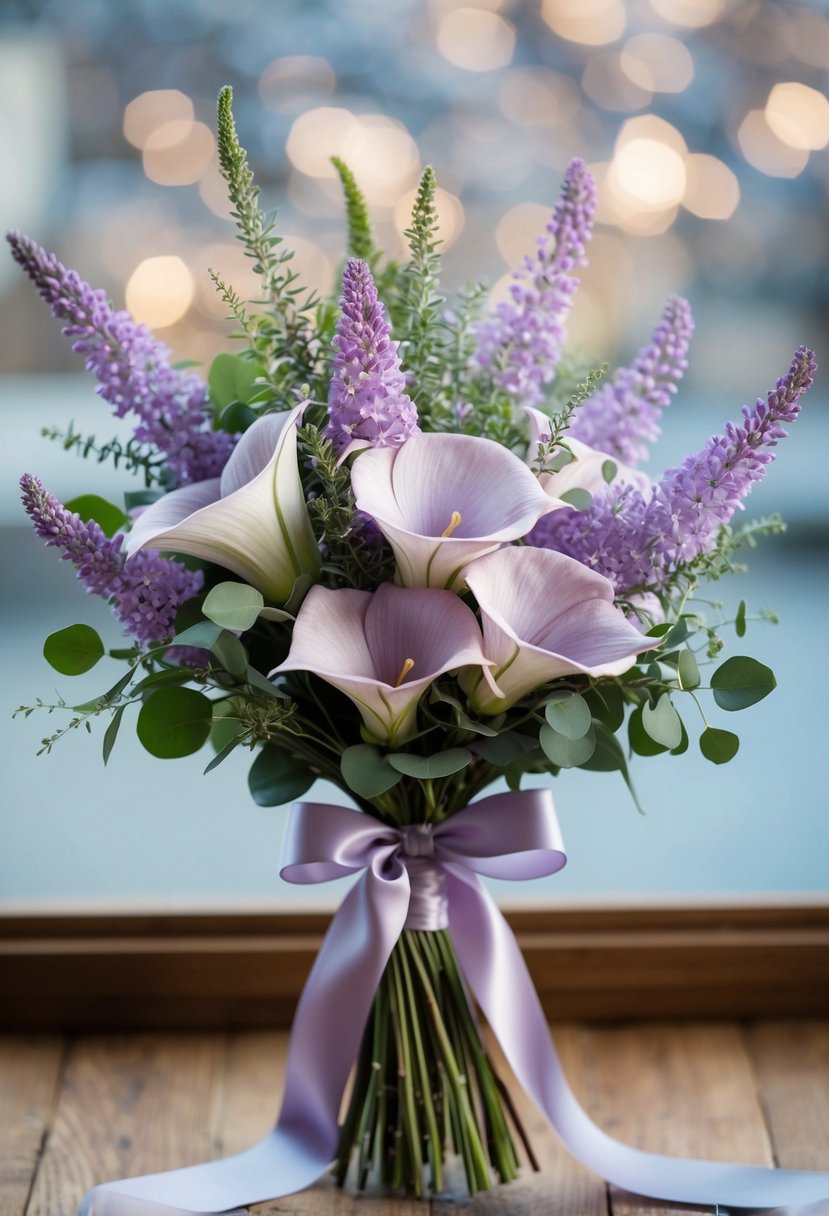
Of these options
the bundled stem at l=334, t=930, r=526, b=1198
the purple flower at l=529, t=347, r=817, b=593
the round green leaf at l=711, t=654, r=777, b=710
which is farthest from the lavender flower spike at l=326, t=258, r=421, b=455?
the bundled stem at l=334, t=930, r=526, b=1198

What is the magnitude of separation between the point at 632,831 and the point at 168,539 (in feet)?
2.29

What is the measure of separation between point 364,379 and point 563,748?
20 cm

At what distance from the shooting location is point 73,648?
2.18 ft

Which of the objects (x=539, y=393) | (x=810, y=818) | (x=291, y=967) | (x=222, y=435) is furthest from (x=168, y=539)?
(x=810, y=818)

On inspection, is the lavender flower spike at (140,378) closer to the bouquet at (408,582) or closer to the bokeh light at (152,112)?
the bouquet at (408,582)

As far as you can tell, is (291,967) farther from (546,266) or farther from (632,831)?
(546,266)

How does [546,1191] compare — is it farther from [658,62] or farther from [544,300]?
[658,62]

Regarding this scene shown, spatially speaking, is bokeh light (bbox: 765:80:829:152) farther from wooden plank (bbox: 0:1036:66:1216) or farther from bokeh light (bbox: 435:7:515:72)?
wooden plank (bbox: 0:1036:66:1216)

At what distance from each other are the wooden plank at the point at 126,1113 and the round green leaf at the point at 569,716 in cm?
44

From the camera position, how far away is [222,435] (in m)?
0.67

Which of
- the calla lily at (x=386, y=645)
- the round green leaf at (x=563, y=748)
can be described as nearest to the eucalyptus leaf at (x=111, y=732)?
the calla lily at (x=386, y=645)

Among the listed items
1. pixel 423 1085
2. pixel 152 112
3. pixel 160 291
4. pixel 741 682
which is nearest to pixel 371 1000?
pixel 423 1085

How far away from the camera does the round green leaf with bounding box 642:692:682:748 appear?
630 millimetres

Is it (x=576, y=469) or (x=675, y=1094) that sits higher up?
(x=576, y=469)
